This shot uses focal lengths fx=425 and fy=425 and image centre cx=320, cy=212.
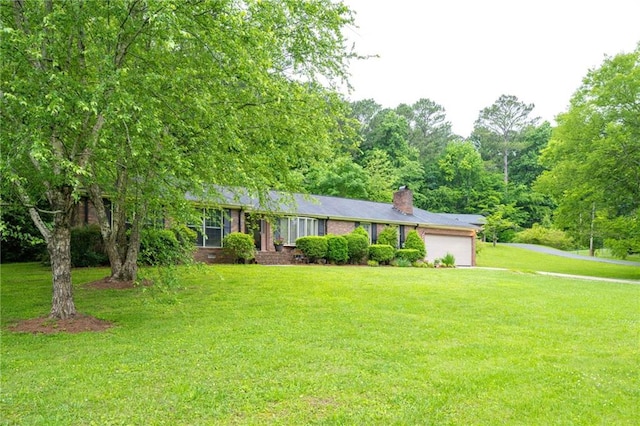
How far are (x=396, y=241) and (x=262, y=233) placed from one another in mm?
7702

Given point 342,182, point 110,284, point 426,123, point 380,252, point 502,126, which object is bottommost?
point 110,284

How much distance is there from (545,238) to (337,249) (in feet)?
98.6

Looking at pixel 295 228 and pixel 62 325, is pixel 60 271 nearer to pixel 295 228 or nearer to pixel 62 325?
pixel 62 325

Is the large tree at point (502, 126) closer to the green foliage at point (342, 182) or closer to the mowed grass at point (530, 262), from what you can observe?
the mowed grass at point (530, 262)

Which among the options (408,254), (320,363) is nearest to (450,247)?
(408,254)

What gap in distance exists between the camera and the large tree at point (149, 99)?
5.73 meters

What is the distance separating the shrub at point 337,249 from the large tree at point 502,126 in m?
45.3

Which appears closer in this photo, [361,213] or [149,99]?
[149,99]

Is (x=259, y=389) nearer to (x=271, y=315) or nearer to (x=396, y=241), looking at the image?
(x=271, y=315)

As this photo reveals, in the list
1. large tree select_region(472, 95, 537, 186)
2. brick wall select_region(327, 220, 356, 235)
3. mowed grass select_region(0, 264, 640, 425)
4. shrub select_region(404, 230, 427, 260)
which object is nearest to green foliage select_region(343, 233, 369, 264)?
brick wall select_region(327, 220, 356, 235)

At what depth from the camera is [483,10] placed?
1291 centimetres

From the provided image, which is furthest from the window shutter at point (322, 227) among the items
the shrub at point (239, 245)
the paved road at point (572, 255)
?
the paved road at point (572, 255)

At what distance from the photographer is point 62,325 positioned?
6.95 meters

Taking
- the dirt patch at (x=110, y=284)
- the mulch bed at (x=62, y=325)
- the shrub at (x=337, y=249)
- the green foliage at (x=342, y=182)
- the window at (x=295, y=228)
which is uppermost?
the green foliage at (x=342, y=182)
